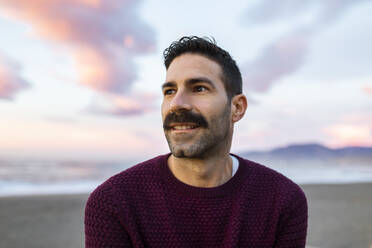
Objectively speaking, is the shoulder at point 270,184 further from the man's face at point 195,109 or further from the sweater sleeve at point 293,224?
the man's face at point 195,109

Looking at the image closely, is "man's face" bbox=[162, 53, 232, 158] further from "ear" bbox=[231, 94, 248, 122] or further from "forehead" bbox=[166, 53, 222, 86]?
"ear" bbox=[231, 94, 248, 122]

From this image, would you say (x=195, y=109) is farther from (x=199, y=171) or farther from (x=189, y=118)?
(x=199, y=171)

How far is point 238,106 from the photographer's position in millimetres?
2068

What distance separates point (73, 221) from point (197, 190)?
668 cm

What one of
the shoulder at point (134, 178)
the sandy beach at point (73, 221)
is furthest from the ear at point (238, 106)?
the sandy beach at point (73, 221)

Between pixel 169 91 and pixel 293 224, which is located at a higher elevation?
pixel 169 91

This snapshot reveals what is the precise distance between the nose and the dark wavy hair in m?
0.30

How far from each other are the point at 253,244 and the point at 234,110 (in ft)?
2.68

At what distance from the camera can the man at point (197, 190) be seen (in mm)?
1669

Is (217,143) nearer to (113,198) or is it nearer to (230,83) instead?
(230,83)

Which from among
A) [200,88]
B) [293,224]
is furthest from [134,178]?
[293,224]

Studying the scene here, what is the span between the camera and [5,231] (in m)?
6.52

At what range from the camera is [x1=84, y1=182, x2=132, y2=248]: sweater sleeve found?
5.40 ft

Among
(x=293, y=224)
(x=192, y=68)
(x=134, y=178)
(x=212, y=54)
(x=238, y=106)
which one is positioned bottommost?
(x=293, y=224)
